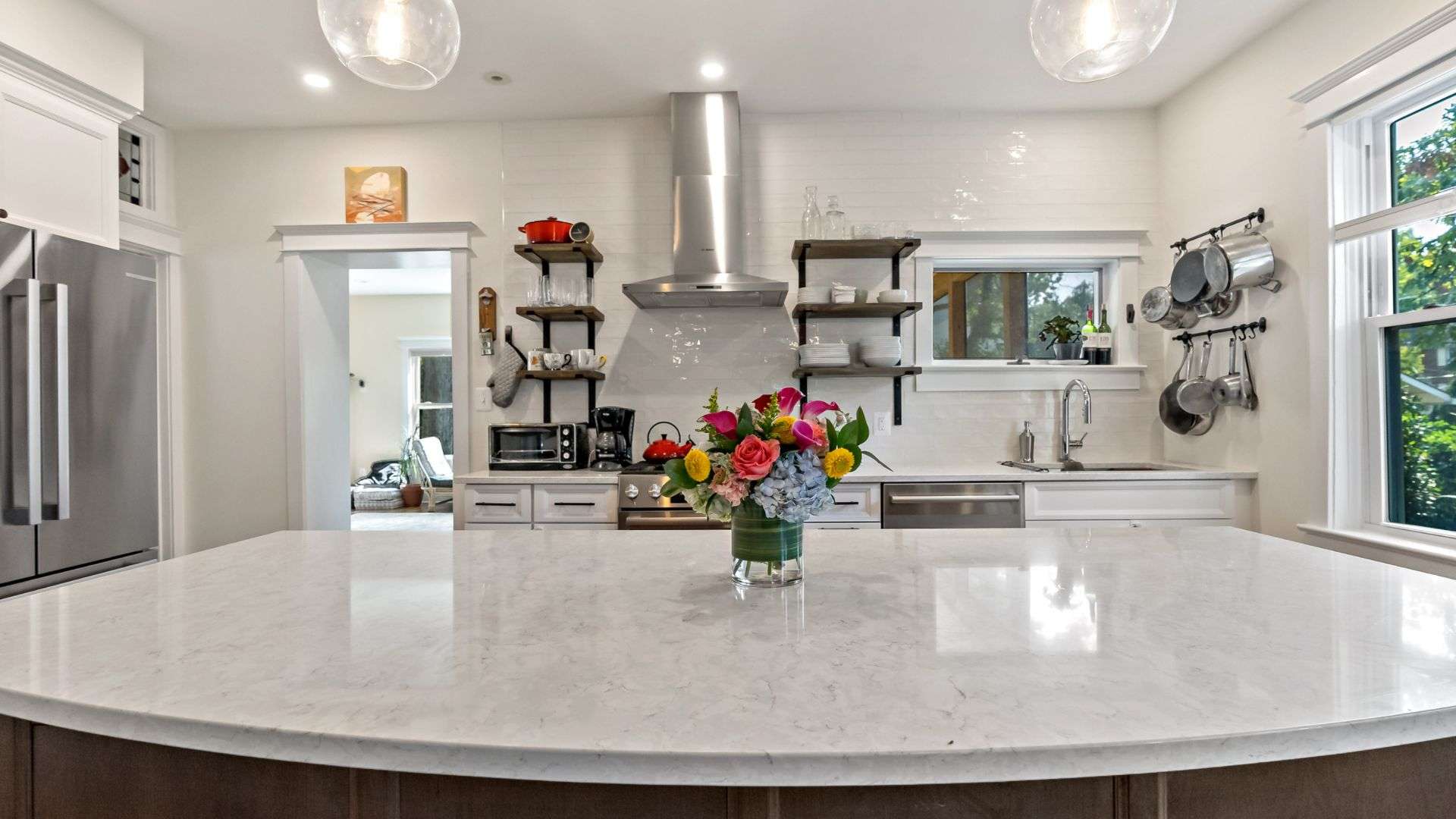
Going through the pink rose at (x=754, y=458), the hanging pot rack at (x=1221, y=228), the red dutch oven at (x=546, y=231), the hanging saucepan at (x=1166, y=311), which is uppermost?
the red dutch oven at (x=546, y=231)

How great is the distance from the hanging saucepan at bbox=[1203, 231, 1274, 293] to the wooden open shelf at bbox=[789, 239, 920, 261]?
4.12 feet

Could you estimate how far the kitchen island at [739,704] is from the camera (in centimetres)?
71

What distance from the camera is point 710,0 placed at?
2824 mm

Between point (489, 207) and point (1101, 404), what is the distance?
3434 mm

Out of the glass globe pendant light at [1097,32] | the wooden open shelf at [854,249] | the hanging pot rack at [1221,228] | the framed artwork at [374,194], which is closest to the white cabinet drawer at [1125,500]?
the hanging pot rack at [1221,228]

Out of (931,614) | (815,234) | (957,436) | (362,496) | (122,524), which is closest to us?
(931,614)

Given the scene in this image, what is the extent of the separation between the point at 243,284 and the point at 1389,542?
5.24 m

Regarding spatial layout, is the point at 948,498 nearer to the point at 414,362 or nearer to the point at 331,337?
the point at 331,337

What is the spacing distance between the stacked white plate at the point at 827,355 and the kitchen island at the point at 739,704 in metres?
2.42

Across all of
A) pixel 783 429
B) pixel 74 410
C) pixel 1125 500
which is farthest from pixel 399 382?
Answer: pixel 783 429

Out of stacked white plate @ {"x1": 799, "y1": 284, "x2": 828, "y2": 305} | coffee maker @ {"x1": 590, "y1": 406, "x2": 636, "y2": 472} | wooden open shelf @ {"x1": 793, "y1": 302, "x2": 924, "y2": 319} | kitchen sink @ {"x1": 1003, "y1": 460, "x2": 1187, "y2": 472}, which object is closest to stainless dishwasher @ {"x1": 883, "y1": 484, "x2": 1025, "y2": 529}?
kitchen sink @ {"x1": 1003, "y1": 460, "x2": 1187, "y2": 472}

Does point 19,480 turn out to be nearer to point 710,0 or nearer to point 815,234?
point 710,0

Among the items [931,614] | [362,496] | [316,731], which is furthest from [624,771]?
[362,496]

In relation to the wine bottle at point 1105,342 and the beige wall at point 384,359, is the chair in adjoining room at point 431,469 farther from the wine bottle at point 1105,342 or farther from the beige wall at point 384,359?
the wine bottle at point 1105,342
